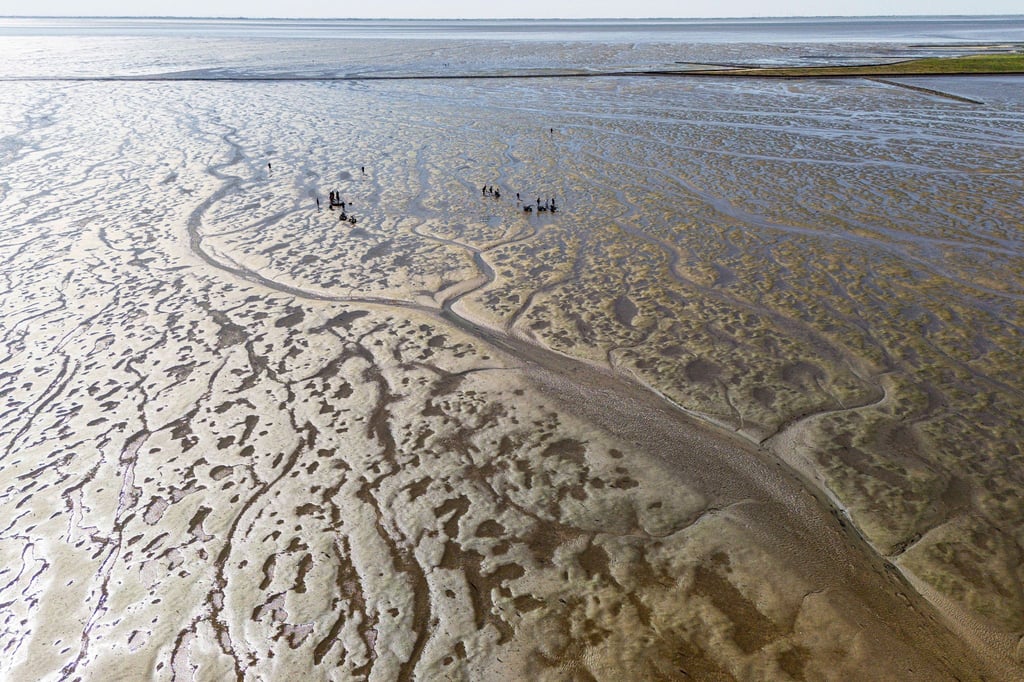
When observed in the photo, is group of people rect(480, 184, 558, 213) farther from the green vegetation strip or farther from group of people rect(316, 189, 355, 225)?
the green vegetation strip

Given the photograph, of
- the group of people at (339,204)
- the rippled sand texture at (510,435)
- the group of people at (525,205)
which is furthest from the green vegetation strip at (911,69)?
the group of people at (339,204)

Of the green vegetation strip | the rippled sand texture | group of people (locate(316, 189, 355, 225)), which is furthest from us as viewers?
the green vegetation strip

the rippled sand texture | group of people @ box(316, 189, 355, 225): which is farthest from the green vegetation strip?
group of people @ box(316, 189, 355, 225)

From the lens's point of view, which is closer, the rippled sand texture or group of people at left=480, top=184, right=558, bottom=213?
the rippled sand texture

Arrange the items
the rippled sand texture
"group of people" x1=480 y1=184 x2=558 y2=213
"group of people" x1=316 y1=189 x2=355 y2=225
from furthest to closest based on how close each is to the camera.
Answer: "group of people" x1=480 y1=184 x2=558 y2=213
"group of people" x1=316 y1=189 x2=355 y2=225
the rippled sand texture

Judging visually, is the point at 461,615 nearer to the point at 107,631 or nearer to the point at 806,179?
the point at 107,631

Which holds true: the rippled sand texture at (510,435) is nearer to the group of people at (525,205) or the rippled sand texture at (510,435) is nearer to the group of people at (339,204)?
the group of people at (339,204)

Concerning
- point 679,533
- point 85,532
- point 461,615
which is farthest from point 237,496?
point 679,533
